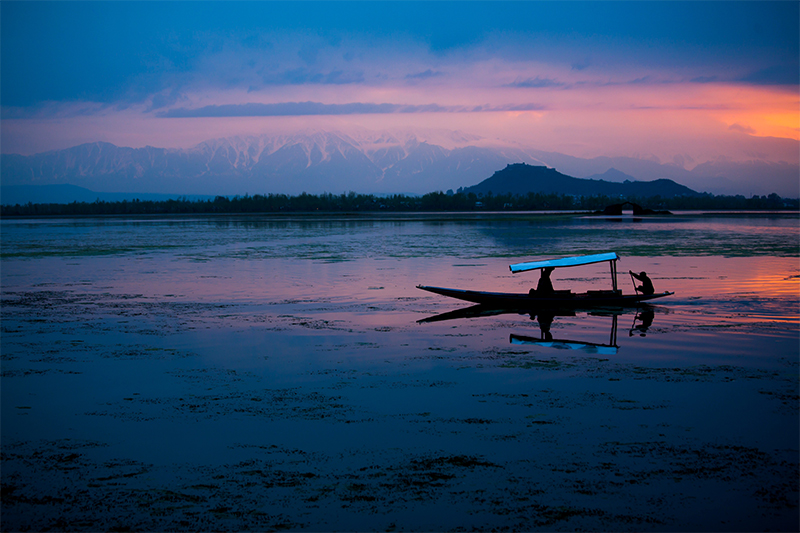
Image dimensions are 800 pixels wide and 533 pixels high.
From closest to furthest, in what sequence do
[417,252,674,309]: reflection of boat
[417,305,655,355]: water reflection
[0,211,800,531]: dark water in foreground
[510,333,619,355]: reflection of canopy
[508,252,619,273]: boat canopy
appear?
[0,211,800,531]: dark water in foreground
[510,333,619,355]: reflection of canopy
[417,305,655,355]: water reflection
[417,252,674,309]: reflection of boat
[508,252,619,273]: boat canopy

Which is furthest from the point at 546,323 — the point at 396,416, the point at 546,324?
the point at 396,416

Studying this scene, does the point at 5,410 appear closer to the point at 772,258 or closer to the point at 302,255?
the point at 302,255

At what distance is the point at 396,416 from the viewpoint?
9.77m

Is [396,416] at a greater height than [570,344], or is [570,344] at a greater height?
[570,344]

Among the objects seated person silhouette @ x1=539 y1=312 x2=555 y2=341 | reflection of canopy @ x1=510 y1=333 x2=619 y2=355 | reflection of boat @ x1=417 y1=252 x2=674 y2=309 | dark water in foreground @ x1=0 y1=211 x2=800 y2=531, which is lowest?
dark water in foreground @ x1=0 y1=211 x2=800 y2=531

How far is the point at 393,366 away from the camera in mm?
12695

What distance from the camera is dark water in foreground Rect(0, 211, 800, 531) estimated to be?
23.0ft

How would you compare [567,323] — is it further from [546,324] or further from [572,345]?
[572,345]

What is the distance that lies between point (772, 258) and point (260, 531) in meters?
35.3

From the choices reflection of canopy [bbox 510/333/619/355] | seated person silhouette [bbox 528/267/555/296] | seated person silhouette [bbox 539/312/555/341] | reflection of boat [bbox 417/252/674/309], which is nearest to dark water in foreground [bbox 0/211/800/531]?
reflection of canopy [bbox 510/333/619/355]

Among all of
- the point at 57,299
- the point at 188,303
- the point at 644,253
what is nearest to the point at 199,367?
the point at 188,303

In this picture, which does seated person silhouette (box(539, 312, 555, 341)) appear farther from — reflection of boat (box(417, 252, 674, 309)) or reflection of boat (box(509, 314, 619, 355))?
reflection of boat (box(417, 252, 674, 309))

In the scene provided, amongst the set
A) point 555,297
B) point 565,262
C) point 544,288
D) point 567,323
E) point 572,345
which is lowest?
point 572,345

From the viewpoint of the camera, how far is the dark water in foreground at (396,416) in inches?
276
